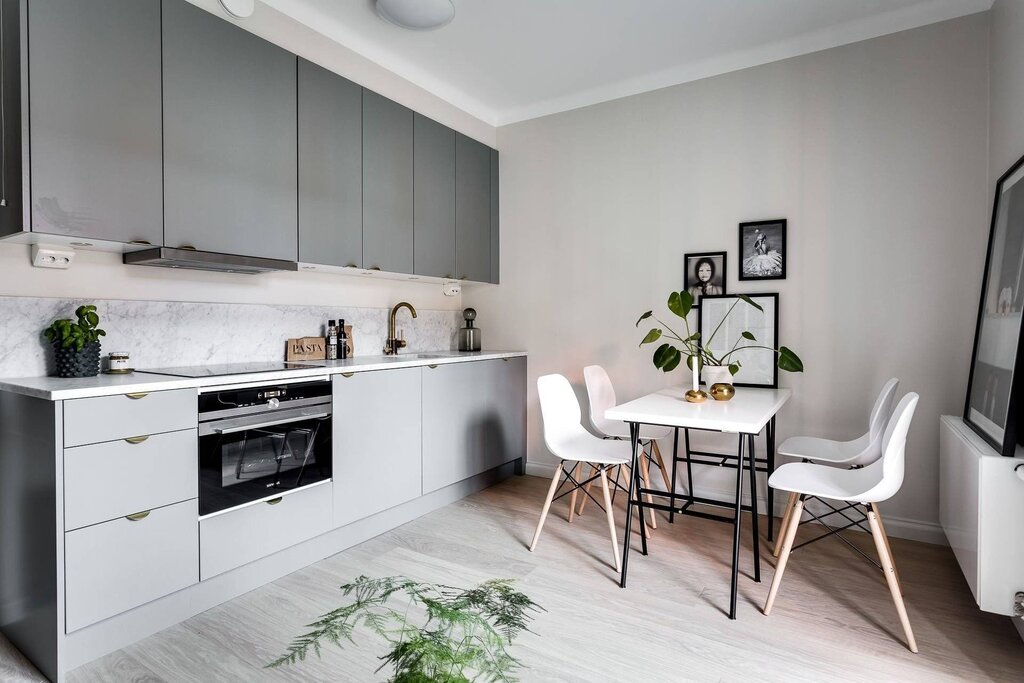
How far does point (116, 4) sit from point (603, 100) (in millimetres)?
2862

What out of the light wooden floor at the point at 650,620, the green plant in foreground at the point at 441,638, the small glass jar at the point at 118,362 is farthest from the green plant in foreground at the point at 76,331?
the green plant in foreground at the point at 441,638

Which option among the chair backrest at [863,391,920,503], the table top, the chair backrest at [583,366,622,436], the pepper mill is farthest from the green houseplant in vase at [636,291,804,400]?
the pepper mill

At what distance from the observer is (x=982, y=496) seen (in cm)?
196

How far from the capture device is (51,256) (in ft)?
7.54

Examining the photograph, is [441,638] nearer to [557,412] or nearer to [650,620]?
[650,620]

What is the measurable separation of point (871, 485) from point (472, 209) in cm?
300

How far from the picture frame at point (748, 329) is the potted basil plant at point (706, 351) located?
0.08 ft

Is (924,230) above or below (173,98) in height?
below

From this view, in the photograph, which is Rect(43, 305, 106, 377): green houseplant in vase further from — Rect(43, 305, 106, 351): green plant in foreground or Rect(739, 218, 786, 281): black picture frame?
Rect(739, 218, 786, 281): black picture frame

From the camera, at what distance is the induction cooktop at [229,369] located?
2389 millimetres

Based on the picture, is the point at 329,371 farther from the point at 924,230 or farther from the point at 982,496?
the point at 924,230

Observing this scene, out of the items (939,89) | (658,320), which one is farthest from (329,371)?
(939,89)

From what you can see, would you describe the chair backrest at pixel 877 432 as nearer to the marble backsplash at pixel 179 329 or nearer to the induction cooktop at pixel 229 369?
the induction cooktop at pixel 229 369

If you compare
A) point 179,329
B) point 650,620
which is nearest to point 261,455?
point 179,329
